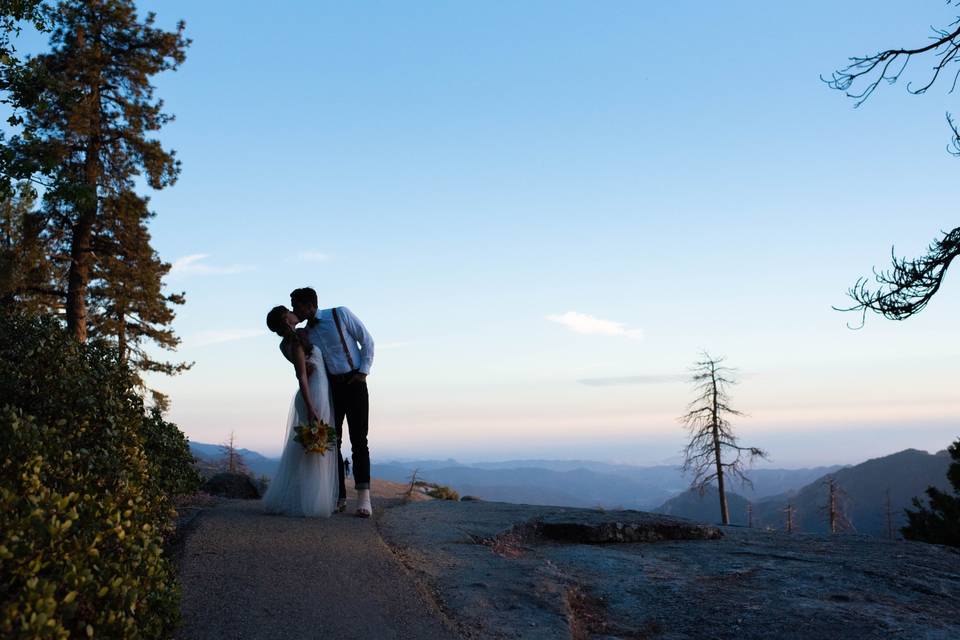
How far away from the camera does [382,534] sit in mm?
7328

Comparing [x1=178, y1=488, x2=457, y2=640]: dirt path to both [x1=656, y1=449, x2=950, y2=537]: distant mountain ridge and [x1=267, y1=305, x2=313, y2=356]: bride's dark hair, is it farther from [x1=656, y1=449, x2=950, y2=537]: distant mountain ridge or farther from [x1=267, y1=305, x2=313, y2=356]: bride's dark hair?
[x1=656, y1=449, x2=950, y2=537]: distant mountain ridge

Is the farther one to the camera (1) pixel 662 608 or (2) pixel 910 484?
(2) pixel 910 484

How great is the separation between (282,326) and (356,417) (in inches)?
55.4

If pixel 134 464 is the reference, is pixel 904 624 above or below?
below

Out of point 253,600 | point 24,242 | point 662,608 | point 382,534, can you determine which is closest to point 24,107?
point 24,242

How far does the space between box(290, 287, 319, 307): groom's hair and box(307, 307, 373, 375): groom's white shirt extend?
0.59 feet

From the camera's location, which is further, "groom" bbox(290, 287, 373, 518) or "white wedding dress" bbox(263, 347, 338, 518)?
"groom" bbox(290, 287, 373, 518)

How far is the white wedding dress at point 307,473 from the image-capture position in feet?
25.9

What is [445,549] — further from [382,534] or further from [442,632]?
[442,632]

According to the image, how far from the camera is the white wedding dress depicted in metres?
7.89

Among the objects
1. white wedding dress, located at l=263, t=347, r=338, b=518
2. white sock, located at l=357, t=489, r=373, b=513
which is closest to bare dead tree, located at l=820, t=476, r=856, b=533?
white sock, located at l=357, t=489, r=373, b=513

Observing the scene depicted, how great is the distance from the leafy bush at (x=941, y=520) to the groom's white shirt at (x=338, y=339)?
14.0 m

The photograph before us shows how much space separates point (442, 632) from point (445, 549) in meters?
2.33

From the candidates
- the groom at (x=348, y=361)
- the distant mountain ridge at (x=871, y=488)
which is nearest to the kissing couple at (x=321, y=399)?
the groom at (x=348, y=361)
